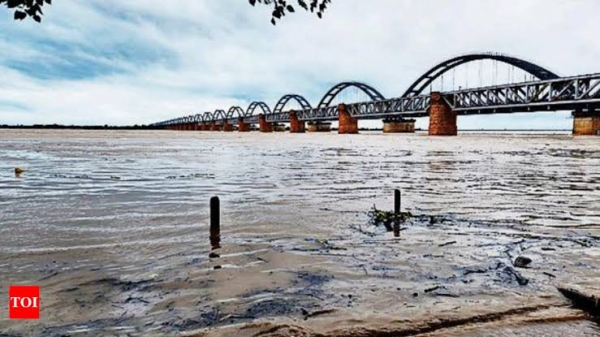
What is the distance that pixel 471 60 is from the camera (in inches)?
4117

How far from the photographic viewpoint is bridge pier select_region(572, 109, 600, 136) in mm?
78062

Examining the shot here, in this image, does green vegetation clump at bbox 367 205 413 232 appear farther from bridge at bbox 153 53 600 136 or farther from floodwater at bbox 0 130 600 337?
bridge at bbox 153 53 600 136

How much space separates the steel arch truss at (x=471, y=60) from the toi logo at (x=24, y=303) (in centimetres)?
9235

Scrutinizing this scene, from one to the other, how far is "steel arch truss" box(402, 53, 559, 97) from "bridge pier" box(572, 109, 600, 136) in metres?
7.67

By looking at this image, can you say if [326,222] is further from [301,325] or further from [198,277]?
[301,325]

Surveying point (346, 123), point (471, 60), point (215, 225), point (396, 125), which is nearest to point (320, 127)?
point (346, 123)

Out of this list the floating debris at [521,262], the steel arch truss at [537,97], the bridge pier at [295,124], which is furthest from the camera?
the bridge pier at [295,124]

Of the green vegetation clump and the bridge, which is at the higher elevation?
the bridge

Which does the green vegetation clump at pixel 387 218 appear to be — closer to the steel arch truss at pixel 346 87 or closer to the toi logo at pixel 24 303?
the toi logo at pixel 24 303

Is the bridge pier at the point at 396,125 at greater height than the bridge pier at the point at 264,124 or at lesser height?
lesser

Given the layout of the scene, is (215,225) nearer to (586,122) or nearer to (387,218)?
(387,218)

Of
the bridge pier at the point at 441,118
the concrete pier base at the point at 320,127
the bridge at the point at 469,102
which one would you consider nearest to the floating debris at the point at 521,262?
the bridge at the point at 469,102

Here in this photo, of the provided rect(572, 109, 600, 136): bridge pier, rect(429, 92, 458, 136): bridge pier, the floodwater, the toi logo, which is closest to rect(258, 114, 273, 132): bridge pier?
rect(429, 92, 458, 136): bridge pier

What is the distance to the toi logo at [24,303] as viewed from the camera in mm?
4762
